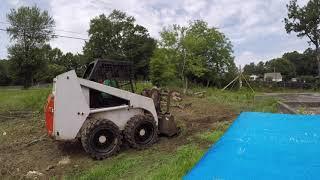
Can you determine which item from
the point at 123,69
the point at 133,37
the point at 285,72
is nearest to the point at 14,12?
the point at 133,37

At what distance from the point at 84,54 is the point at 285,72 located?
55.6 meters

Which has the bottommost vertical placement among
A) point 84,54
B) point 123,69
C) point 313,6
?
→ point 123,69

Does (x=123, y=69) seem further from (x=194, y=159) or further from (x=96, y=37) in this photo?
(x=96, y=37)

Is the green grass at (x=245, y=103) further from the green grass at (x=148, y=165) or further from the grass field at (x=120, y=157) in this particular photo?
the green grass at (x=148, y=165)

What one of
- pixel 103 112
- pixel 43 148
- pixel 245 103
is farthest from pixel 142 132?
pixel 245 103

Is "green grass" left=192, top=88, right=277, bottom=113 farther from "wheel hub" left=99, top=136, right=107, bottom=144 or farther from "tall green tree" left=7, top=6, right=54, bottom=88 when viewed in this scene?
"tall green tree" left=7, top=6, right=54, bottom=88

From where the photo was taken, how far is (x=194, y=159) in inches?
228

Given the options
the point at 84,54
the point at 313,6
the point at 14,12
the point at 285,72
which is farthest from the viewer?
the point at 285,72

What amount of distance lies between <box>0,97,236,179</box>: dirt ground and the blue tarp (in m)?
1.42

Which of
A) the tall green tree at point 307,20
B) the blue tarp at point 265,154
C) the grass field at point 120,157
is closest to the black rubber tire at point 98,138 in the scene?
the grass field at point 120,157

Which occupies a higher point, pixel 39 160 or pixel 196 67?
pixel 196 67

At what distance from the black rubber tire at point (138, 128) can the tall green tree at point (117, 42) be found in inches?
1880

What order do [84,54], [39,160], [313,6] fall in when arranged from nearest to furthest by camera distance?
[39,160] → [313,6] → [84,54]

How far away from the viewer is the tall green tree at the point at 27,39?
4800 centimetres
